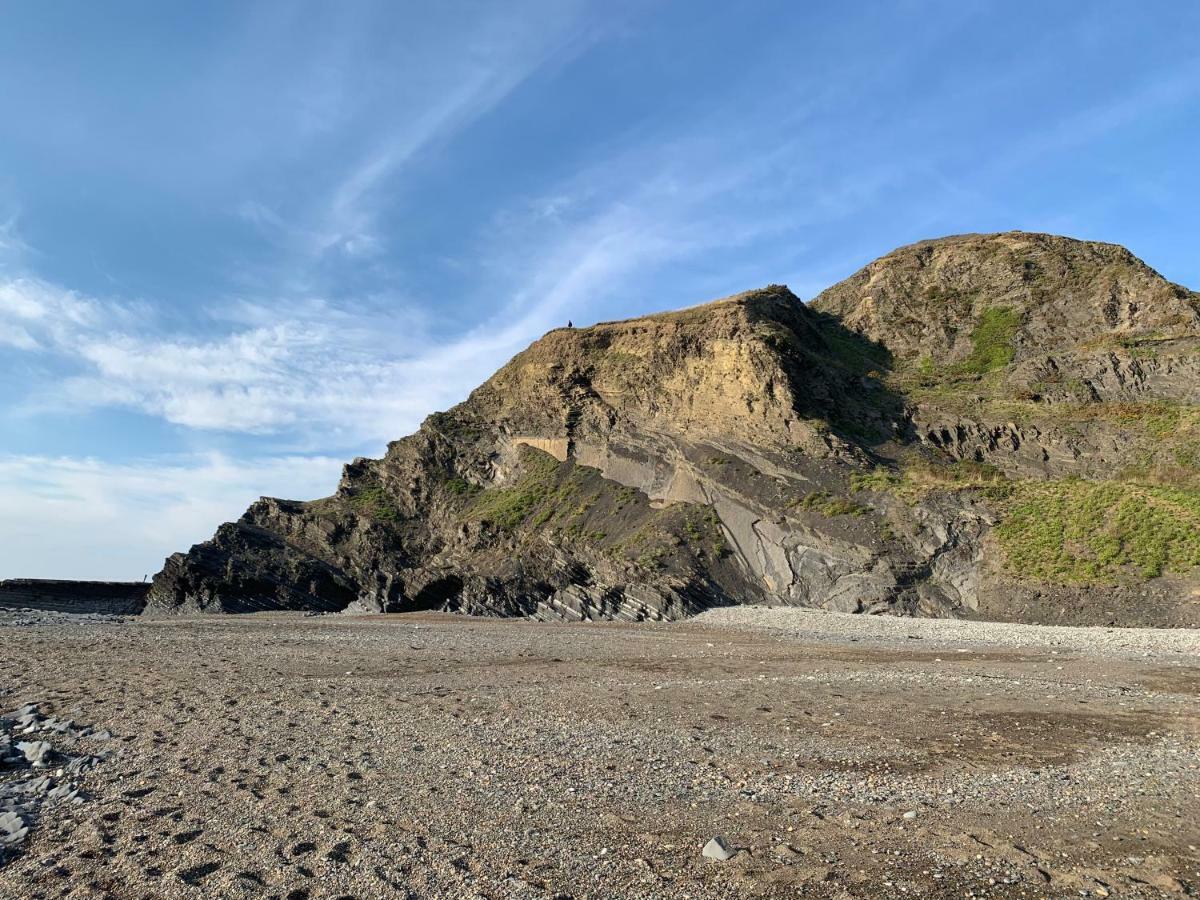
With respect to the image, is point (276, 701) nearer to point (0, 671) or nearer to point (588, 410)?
point (0, 671)

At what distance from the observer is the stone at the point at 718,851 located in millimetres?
6324

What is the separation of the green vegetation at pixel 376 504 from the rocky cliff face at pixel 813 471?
0.82 ft

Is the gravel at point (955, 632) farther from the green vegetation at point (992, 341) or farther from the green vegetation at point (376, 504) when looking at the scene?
the green vegetation at point (992, 341)

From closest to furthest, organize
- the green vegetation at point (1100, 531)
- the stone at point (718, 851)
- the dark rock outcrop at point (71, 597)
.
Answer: the stone at point (718, 851)
the green vegetation at point (1100, 531)
the dark rock outcrop at point (71, 597)

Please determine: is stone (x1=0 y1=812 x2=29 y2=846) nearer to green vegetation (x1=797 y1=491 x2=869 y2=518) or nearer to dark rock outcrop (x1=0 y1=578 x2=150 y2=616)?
green vegetation (x1=797 y1=491 x2=869 y2=518)

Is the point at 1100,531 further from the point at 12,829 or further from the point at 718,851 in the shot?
the point at 12,829

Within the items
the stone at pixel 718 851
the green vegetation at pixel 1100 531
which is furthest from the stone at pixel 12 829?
the green vegetation at pixel 1100 531

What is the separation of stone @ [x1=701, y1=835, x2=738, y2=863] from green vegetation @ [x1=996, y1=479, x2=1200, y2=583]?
33313 mm

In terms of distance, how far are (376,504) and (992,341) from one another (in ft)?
190

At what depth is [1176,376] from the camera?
49.1m

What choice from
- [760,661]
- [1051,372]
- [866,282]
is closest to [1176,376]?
[1051,372]

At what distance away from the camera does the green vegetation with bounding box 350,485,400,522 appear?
6034cm

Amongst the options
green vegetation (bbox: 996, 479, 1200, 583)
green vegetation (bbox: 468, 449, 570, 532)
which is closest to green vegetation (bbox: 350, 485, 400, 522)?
green vegetation (bbox: 468, 449, 570, 532)

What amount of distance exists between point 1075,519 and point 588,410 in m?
35.5
